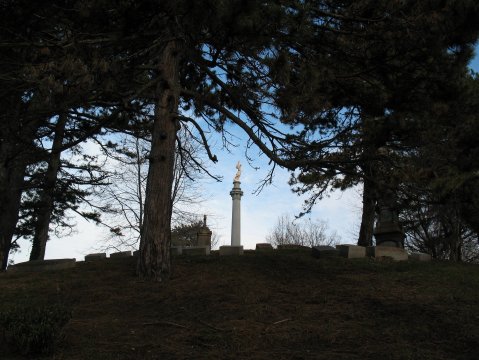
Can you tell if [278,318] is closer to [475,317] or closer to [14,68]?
[475,317]

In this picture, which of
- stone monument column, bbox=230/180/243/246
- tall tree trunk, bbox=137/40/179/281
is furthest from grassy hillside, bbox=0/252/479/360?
stone monument column, bbox=230/180/243/246

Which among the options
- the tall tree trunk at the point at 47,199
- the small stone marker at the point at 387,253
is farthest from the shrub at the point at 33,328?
the tall tree trunk at the point at 47,199

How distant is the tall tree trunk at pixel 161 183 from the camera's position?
6.75m

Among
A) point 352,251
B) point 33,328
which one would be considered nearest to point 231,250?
point 352,251

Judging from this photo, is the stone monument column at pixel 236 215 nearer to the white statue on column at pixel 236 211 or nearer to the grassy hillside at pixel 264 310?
the white statue on column at pixel 236 211

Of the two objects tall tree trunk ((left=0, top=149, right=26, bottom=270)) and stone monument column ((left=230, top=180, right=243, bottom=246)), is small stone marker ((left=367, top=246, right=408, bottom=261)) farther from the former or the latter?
stone monument column ((left=230, top=180, right=243, bottom=246))

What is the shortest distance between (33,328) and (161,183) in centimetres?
318

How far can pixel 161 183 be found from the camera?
6945 mm

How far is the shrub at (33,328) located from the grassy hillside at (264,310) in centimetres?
17

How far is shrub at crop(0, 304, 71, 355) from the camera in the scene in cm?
408

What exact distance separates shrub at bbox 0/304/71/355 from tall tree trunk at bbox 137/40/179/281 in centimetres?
236

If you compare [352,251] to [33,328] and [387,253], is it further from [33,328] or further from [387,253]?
[33,328]

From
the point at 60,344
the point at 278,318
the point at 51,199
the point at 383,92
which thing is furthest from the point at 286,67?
the point at 51,199

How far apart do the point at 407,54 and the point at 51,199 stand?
10.4 meters
